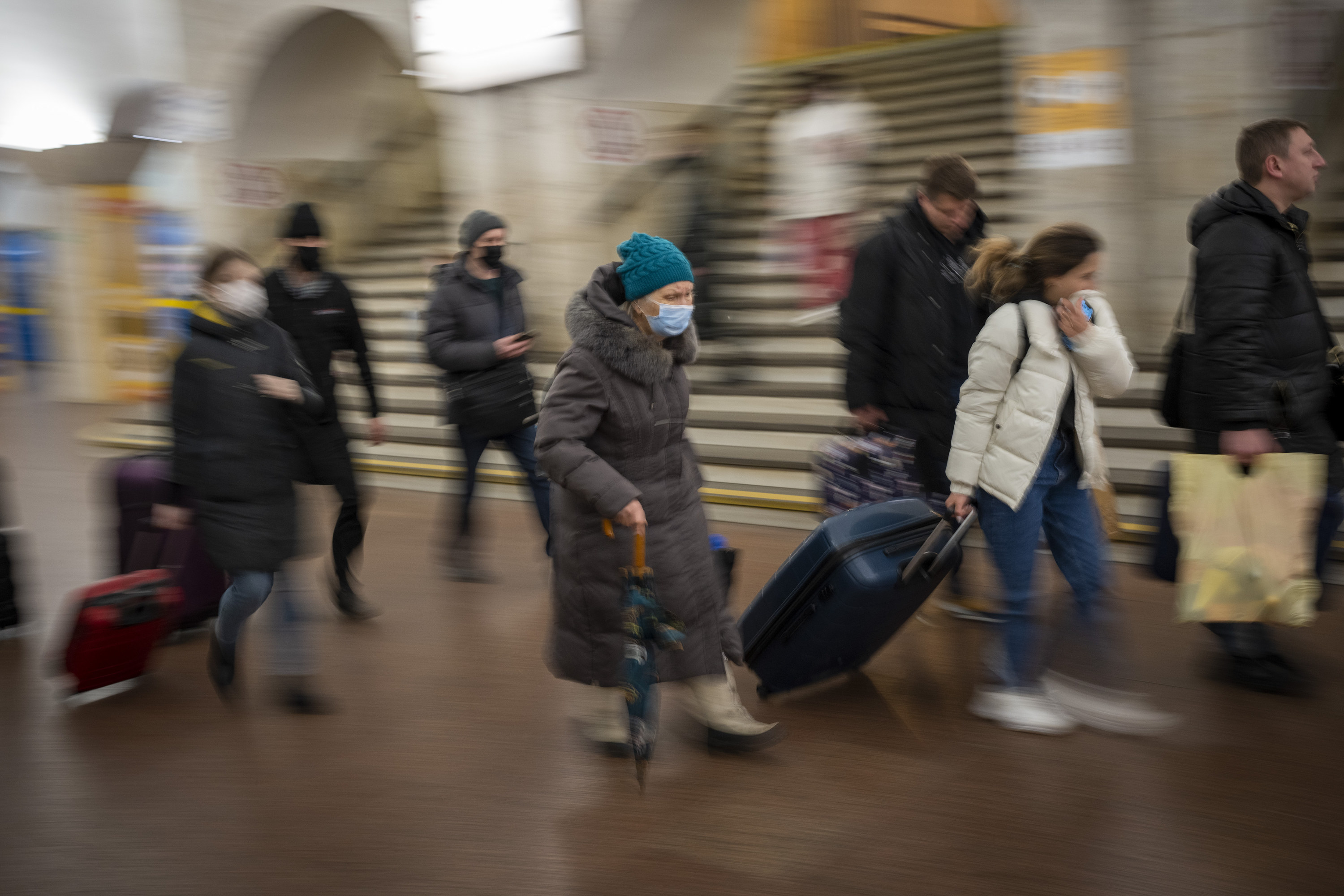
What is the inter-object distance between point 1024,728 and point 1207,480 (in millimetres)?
1014

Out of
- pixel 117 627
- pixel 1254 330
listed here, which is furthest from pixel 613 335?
pixel 117 627

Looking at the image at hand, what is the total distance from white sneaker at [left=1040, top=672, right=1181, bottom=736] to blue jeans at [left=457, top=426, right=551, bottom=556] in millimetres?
2694

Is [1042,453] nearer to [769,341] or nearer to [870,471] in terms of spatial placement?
[870,471]

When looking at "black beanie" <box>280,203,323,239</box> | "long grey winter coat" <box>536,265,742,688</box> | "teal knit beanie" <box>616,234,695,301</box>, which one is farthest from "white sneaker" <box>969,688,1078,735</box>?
"black beanie" <box>280,203,323,239</box>

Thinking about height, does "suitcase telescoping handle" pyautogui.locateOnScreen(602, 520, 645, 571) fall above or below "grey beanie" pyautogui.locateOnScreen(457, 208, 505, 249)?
below

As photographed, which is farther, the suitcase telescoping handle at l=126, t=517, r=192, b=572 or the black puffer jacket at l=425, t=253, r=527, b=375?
the black puffer jacket at l=425, t=253, r=527, b=375

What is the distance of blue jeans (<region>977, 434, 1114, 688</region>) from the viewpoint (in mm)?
3762

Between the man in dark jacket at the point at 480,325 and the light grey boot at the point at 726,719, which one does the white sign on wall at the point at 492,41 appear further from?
the light grey boot at the point at 726,719

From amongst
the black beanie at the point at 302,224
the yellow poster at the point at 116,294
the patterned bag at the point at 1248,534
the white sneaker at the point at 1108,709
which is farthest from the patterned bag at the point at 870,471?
the yellow poster at the point at 116,294

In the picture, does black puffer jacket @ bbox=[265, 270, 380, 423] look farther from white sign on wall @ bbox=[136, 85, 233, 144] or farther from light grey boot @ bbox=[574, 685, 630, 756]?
white sign on wall @ bbox=[136, 85, 233, 144]

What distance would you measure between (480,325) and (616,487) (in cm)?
281

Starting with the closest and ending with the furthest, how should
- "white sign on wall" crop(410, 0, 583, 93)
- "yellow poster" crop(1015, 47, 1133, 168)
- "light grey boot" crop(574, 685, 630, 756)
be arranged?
"light grey boot" crop(574, 685, 630, 756) < "yellow poster" crop(1015, 47, 1133, 168) < "white sign on wall" crop(410, 0, 583, 93)

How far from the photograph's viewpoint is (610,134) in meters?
9.87

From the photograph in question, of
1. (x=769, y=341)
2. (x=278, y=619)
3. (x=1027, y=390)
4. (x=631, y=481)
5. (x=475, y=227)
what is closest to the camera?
(x=631, y=481)
